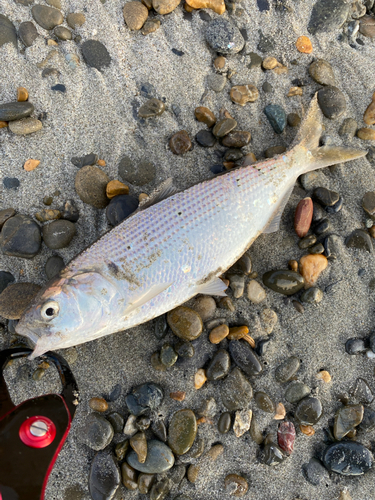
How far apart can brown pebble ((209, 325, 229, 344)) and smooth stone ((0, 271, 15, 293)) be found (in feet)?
6.92

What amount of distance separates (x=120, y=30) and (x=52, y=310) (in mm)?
3109

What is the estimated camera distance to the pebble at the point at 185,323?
3047mm

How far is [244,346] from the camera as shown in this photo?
3141 mm

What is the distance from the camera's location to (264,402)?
3.09m

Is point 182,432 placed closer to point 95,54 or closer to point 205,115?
point 205,115

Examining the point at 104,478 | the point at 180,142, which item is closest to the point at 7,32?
the point at 180,142

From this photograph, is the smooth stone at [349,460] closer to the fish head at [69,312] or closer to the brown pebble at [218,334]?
the brown pebble at [218,334]

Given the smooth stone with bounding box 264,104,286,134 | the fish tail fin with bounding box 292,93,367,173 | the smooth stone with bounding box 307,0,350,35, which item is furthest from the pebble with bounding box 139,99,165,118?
the smooth stone with bounding box 307,0,350,35

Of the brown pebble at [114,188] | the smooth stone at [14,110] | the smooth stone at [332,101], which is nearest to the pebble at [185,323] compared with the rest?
the brown pebble at [114,188]

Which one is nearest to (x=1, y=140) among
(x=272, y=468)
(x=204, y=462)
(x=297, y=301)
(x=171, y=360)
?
(x=171, y=360)

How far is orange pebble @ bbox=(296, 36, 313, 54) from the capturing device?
3643mm

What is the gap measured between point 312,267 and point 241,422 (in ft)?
5.64

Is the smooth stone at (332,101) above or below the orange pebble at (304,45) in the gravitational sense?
below

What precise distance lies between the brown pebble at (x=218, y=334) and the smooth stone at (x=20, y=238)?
6.45 feet
